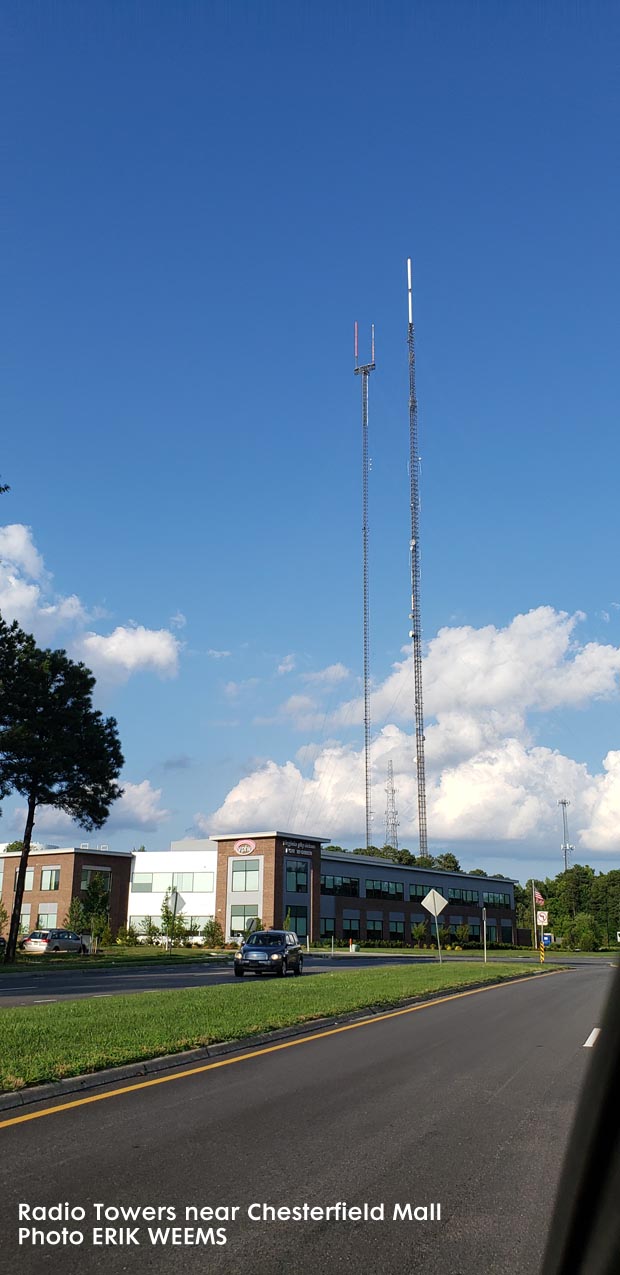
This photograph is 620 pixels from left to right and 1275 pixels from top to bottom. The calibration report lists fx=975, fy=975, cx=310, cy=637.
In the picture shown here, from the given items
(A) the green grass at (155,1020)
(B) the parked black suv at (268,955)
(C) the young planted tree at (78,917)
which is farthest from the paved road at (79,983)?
(C) the young planted tree at (78,917)

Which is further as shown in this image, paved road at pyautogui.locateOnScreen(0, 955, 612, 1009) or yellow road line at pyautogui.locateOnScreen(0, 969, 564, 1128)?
paved road at pyautogui.locateOnScreen(0, 955, 612, 1009)

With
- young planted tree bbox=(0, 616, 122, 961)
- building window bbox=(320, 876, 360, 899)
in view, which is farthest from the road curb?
building window bbox=(320, 876, 360, 899)

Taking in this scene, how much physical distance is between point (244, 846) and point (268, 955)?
163ft

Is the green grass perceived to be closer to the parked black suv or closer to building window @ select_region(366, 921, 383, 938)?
the parked black suv

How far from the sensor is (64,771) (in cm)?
4484

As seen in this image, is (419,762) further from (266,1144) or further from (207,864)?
(266,1144)

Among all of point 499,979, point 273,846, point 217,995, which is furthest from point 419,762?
point 217,995

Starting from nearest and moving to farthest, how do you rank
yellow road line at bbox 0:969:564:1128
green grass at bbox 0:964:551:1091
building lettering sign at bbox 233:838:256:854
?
yellow road line at bbox 0:969:564:1128 → green grass at bbox 0:964:551:1091 → building lettering sign at bbox 233:838:256:854

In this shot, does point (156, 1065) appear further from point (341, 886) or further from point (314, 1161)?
point (341, 886)

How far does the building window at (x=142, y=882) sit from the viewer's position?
90.3 metres

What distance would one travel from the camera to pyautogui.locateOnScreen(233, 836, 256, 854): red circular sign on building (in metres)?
81.1

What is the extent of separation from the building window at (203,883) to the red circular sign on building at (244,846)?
4.25 metres

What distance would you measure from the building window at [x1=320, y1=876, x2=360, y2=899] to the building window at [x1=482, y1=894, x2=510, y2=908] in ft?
80.5

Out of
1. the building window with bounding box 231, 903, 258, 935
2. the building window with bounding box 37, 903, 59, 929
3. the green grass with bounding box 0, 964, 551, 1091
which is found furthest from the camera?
the building window with bounding box 37, 903, 59, 929
